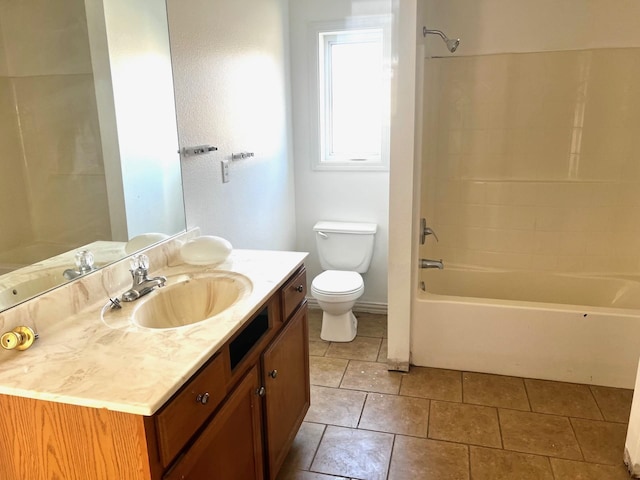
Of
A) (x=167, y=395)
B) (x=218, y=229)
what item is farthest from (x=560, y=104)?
(x=167, y=395)

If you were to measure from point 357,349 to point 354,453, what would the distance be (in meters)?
1.01

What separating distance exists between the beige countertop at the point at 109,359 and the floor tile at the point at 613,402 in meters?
1.87

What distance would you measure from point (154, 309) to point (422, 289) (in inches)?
67.2

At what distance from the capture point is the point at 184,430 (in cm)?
118

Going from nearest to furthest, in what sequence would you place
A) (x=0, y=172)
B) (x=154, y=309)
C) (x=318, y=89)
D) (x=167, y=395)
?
(x=167, y=395), (x=0, y=172), (x=154, y=309), (x=318, y=89)

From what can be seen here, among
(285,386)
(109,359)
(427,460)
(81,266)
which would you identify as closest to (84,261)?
(81,266)

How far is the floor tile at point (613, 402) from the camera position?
7.79 ft

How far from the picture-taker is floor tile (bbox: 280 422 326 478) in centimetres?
209

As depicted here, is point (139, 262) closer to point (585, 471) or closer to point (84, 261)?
point (84, 261)

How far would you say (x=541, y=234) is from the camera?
3217 mm

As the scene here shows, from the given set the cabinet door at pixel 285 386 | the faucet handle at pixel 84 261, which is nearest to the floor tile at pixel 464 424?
the cabinet door at pixel 285 386

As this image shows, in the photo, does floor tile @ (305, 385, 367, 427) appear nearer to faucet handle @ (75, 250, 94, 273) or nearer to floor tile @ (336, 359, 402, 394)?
floor tile @ (336, 359, 402, 394)

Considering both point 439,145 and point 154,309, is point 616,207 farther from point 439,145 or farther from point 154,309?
point 154,309

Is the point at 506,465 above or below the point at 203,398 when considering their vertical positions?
below
